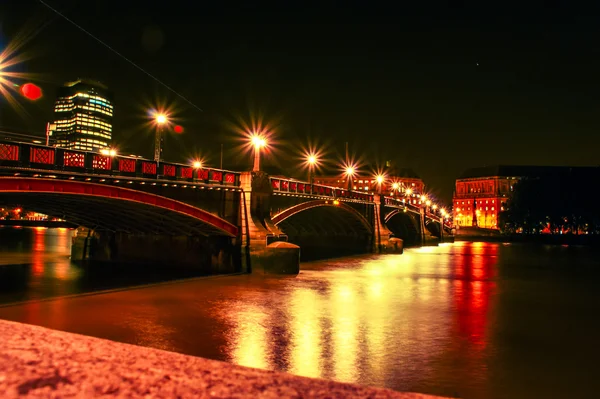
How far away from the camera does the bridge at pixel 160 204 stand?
24078 millimetres

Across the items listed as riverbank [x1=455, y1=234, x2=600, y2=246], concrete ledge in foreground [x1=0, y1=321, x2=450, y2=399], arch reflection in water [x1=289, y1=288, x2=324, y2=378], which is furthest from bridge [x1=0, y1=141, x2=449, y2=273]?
riverbank [x1=455, y1=234, x2=600, y2=246]

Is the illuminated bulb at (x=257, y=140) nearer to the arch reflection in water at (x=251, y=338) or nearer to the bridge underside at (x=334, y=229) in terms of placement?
the arch reflection in water at (x=251, y=338)

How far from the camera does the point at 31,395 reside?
6.94m

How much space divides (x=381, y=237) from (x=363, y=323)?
47.0m

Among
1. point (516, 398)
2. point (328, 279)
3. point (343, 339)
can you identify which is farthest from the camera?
point (328, 279)

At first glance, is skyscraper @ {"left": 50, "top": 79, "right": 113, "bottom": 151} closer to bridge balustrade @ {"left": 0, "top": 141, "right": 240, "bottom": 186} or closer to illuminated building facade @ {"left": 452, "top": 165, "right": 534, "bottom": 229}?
Result: bridge balustrade @ {"left": 0, "top": 141, "right": 240, "bottom": 186}

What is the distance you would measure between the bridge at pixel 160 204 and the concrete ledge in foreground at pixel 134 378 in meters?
15.7

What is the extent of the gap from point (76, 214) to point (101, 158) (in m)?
12.2

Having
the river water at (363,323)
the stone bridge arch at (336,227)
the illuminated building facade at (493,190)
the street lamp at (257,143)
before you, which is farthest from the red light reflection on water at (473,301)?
the illuminated building facade at (493,190)

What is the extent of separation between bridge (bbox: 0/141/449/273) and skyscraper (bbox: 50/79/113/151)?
74.5 m

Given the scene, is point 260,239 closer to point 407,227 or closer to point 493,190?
point 407,227

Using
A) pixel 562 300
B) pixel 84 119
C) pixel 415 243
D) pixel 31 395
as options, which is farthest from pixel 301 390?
pixel 84 119

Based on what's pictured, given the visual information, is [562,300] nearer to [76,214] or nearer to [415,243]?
[76,214]

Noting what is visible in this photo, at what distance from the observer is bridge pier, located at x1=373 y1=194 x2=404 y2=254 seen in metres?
65.4
